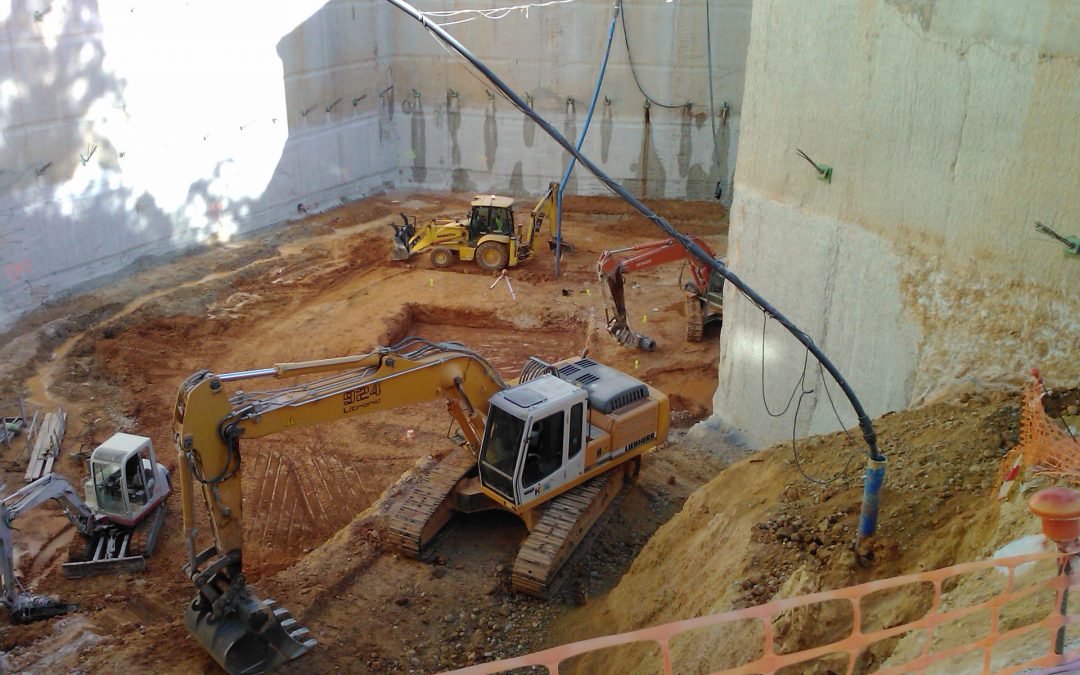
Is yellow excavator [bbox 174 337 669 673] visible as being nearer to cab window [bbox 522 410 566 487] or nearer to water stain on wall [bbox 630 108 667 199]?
cab window [bbox 522 410 566 487]

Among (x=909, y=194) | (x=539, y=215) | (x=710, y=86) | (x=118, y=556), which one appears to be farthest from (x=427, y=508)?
(x=710, y=86)

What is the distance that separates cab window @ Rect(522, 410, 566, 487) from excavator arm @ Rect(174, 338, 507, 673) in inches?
55.6

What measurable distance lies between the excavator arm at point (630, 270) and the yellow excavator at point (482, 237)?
4925mm

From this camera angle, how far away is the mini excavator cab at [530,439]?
10.6 meters

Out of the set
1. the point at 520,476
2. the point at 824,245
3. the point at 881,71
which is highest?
the point at 881,71

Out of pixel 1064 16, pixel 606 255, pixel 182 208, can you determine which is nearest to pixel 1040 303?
pixel 1064 16

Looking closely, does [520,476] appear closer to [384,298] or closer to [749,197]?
[749,197]

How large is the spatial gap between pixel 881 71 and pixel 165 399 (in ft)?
41.9

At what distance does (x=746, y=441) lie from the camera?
1364 centimetres

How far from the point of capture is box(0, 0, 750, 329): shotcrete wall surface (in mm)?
19656

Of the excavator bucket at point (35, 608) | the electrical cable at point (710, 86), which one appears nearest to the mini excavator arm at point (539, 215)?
the electrical cable at point (710, 86)

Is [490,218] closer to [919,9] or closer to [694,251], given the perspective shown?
[919,9]

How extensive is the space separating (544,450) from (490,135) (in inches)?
784

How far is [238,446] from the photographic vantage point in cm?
917
